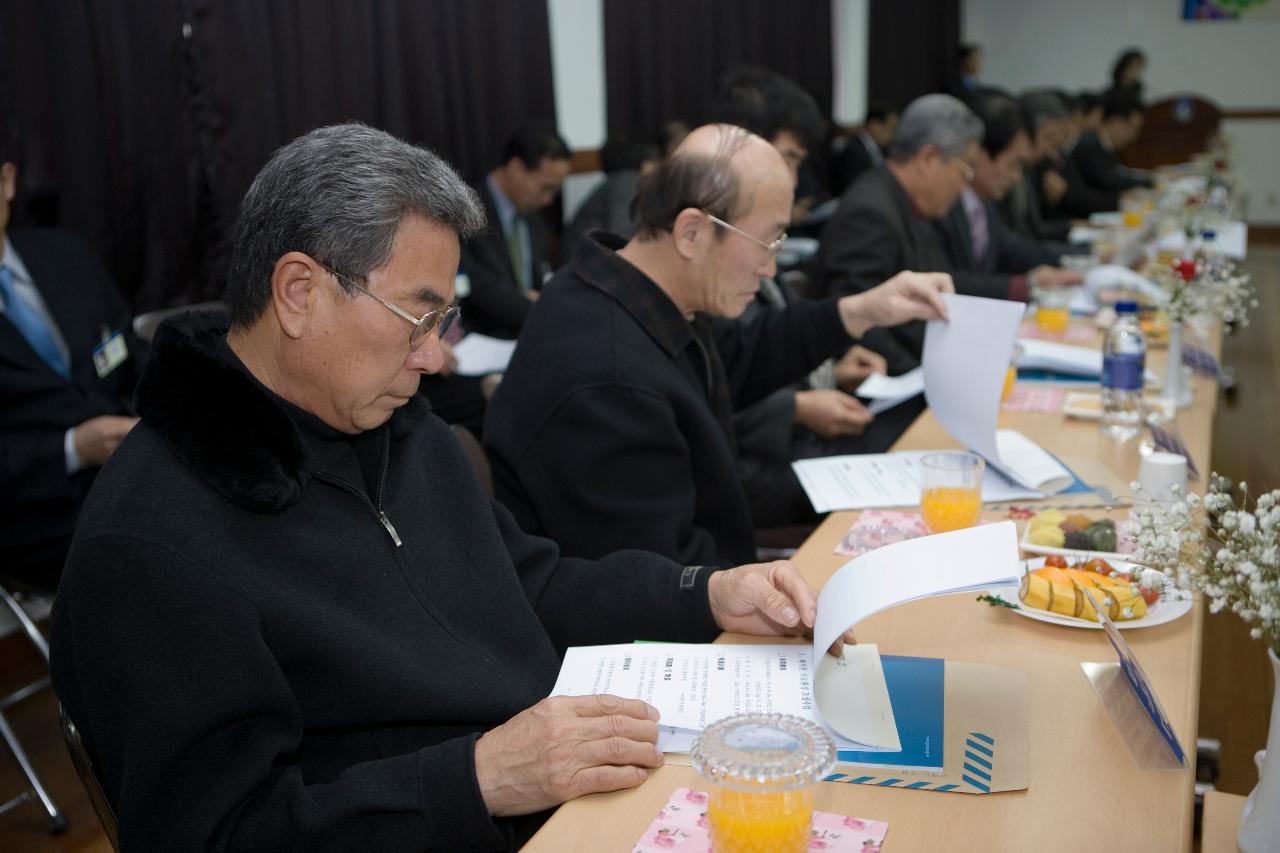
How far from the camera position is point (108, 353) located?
2951 mm

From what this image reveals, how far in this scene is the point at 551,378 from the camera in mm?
1995

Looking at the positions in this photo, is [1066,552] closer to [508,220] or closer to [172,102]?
[172,102]

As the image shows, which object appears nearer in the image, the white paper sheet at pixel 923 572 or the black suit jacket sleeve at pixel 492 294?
the white paper sheet at pixel 923 572

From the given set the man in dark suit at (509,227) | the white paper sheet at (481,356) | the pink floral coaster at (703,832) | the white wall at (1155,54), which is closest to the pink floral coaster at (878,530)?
the pink floral coaster at (703,832)

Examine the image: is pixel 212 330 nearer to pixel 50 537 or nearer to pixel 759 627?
pixel 759 627

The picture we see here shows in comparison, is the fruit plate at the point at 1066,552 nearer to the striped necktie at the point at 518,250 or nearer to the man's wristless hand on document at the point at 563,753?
the man's wristless hand on document at the point at 563,753

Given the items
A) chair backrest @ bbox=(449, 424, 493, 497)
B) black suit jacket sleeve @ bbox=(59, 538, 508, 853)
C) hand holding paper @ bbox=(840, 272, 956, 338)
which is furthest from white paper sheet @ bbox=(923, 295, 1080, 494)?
black suit jacket sleeve @ bbox=(59, 538, 508, 853)

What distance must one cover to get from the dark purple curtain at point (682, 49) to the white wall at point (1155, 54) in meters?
5.59

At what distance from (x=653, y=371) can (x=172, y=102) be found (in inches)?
96.6

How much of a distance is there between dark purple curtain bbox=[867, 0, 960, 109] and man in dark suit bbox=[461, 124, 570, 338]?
606cm

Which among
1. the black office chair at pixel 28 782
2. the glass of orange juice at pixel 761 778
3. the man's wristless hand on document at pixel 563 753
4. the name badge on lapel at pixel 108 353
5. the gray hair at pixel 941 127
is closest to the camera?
the glass of orange juice at pixel 761 778

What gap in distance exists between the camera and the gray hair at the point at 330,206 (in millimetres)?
1223

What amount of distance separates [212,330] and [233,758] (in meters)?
0.50

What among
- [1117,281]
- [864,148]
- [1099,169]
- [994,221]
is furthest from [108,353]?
[1099,169]
